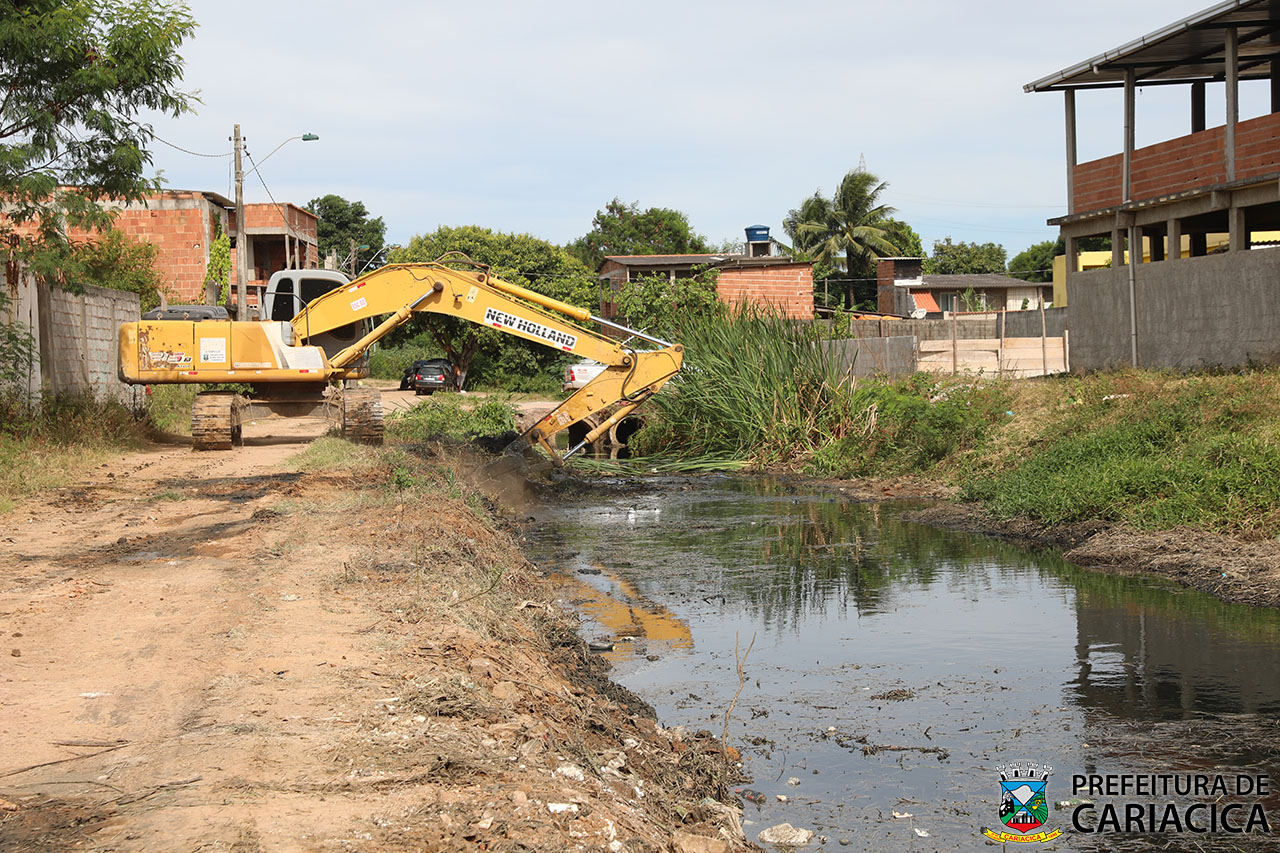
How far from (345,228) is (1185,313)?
2743 inches

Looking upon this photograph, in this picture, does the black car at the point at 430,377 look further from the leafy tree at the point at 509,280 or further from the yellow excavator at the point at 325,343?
the yellow excavator at the point at 325,343

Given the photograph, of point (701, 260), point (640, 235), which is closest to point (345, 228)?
point (640, 235)

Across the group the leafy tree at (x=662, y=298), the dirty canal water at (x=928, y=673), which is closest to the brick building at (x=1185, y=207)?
the dirty canal water at (x=928, y=673)

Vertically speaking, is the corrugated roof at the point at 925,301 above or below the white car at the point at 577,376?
above

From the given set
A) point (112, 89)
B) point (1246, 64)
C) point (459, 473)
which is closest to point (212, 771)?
point (459, 473)

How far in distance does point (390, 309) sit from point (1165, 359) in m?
15.2

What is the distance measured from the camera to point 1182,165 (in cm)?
2309

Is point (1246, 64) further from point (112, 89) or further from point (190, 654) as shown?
point (190, 654)

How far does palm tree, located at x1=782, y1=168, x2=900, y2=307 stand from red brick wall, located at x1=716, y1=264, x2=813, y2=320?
14.6 metres

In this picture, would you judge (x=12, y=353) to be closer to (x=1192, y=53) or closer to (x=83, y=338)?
(x=83, y=338)

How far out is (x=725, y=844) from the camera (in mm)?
4539

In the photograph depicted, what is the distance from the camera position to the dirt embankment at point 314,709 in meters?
3.95

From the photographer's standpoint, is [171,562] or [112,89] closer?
[171,562]

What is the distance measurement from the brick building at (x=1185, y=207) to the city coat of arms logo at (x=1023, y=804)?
15.9 meters
